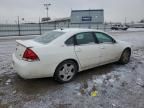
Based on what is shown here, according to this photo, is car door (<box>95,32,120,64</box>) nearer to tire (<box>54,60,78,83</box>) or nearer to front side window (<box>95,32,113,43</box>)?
front side window (<box>95,32,113,43</box>)

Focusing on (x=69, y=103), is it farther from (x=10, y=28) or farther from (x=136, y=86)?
(x=10, y=28)

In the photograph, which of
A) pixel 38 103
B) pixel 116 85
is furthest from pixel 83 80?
pixel 38 103

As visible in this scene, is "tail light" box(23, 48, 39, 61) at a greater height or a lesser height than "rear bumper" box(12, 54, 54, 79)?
greater

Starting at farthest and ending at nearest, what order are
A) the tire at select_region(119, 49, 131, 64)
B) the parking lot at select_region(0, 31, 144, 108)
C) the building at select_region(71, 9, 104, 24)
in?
the building at select_region(71, 9, 104, 24) → the tire at select_region(119, 49, 131, 64) → the parking lot at select_region(0, 31, 144, 108)

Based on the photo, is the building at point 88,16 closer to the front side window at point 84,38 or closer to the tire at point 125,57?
the tire at point 125,57

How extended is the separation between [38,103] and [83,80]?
1.66 m

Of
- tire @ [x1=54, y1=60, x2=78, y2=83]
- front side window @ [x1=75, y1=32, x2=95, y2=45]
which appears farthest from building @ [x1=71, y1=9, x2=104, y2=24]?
tire @ [x1=54, y1=60, x2=78, y2=83]

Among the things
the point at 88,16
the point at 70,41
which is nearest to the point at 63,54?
the point at 70,41

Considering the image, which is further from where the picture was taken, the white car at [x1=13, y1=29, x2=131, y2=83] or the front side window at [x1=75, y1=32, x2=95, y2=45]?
the front side window at [x1=75, y1=32, x2=95, y2=45]

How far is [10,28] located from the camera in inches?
834

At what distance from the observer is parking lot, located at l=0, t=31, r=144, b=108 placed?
3439 millimetres

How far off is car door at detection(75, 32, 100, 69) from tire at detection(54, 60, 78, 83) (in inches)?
11.8

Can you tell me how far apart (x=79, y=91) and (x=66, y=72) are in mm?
676

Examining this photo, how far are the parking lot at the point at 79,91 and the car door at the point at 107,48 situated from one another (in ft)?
1.54
